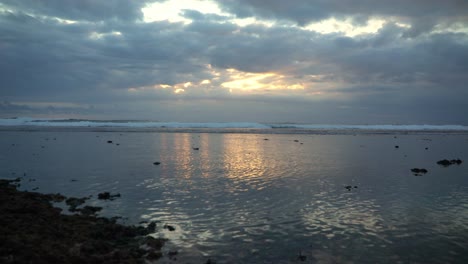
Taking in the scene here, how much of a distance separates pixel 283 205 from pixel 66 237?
11.0 metres

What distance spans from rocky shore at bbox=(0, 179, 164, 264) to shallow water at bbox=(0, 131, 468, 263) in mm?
1095

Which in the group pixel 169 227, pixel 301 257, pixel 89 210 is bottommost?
pixel 301 257

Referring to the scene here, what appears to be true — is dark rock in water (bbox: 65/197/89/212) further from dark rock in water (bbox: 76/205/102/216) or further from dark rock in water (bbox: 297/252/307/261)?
dark rock in water (bbox: 297/252/307/261)

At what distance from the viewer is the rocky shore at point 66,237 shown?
10.5m

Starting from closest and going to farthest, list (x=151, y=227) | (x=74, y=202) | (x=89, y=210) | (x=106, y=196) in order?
(x=151, y=227) < (x=89, y=210) < (x=74, y=202) < (x=106, y=196)

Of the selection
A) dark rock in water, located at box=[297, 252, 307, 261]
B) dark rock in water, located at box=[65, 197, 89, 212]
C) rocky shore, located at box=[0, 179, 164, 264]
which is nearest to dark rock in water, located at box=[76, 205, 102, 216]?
rocky shore, located at box=[0, 179, 164, 264]

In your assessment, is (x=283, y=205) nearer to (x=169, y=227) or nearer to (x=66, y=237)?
(x=169, y=227)

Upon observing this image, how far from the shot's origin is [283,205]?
719 inches

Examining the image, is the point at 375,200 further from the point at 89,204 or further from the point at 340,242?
the point at 89,204

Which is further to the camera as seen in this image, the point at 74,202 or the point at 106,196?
the point at 106,196

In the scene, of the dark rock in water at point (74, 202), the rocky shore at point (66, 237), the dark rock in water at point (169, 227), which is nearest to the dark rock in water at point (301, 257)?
the rocky shore at point (66, 237)

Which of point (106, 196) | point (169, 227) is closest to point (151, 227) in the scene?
point (169, 227)

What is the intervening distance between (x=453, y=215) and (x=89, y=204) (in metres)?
19.5

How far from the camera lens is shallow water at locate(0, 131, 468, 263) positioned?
40.4 ft
